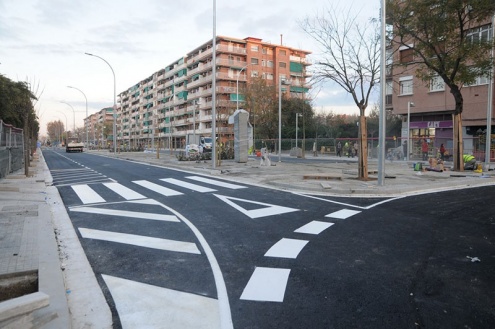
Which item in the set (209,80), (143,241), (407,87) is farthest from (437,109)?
(209,80)

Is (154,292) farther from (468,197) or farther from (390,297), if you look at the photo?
(468,197)

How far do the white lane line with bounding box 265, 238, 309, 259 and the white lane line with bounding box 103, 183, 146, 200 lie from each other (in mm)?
5803

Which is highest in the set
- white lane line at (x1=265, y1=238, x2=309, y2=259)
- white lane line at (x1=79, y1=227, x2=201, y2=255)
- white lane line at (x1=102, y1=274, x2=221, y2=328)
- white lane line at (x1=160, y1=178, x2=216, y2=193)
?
white lane line at (x1=160, y1=178, x2=216, y2=193)

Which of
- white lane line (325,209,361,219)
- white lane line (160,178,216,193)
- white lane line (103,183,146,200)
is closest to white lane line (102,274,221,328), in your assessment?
white lane line (325,209,361,219)

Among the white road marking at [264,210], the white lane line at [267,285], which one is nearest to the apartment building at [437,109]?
the white road marking at [264,210]

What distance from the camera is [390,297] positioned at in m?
3.71

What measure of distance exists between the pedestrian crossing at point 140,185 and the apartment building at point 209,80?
42.4 metres

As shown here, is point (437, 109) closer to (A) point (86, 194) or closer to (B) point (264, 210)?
(B) point (264, 210)

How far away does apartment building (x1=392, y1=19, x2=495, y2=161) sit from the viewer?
92.9ft

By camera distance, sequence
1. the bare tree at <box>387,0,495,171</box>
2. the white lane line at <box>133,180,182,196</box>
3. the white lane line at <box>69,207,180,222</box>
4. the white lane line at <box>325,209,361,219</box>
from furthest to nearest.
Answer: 1. the bare tree at <box>387,0,495,171</box>
2. the white lane line at <box>133,180,182,196</box>
3. the white lane line at <box>325,209,361,219</box>
4. the white lane line at <box>69,207,180,222</box>

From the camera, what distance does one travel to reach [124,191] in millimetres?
11570

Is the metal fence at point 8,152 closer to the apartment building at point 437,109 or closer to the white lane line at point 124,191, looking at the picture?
the white lane line at point 124,191

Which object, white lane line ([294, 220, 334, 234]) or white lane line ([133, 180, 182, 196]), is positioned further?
white lane line ([133, 180, 182, 196])

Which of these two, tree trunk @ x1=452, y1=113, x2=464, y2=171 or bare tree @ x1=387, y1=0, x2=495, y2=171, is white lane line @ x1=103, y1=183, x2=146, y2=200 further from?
tree trunk @ x1=452, y1=113, x2=464, y2=171
